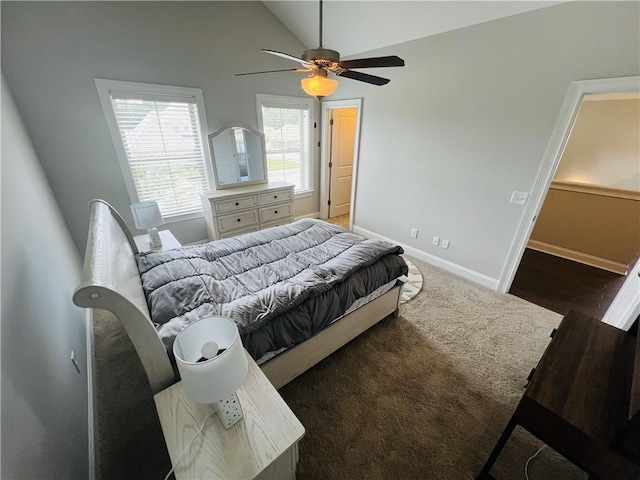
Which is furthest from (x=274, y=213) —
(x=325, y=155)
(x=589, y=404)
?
(x=589, y=404)

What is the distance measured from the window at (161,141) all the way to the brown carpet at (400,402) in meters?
1.56

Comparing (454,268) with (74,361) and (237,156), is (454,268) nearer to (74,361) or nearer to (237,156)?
(237,156)

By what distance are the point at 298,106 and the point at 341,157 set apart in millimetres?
1135

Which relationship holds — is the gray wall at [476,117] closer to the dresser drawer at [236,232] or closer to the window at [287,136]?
the window at [287,136]

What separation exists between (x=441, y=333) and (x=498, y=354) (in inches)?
16.6

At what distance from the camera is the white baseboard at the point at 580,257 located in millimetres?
3137

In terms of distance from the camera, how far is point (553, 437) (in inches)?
39.2

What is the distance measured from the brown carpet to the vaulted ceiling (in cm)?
275

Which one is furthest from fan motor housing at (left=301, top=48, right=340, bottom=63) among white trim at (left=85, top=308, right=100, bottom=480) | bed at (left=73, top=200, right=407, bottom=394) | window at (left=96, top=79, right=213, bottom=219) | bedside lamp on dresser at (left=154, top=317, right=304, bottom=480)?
white trim at (left=85, top=308, right=100, bottom=480)

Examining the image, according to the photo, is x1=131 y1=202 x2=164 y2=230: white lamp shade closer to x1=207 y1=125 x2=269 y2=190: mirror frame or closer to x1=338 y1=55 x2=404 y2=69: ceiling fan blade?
x1=207 y1=125 x2=269 y2=190: mirror frame

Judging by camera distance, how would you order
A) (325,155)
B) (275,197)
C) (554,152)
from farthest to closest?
(325,155) < (275,197) < (554,152)

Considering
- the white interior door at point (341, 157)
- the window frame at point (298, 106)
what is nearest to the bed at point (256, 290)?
the window frame at point (298, 106)

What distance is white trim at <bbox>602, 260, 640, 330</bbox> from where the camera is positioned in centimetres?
160

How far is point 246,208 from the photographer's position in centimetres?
338
